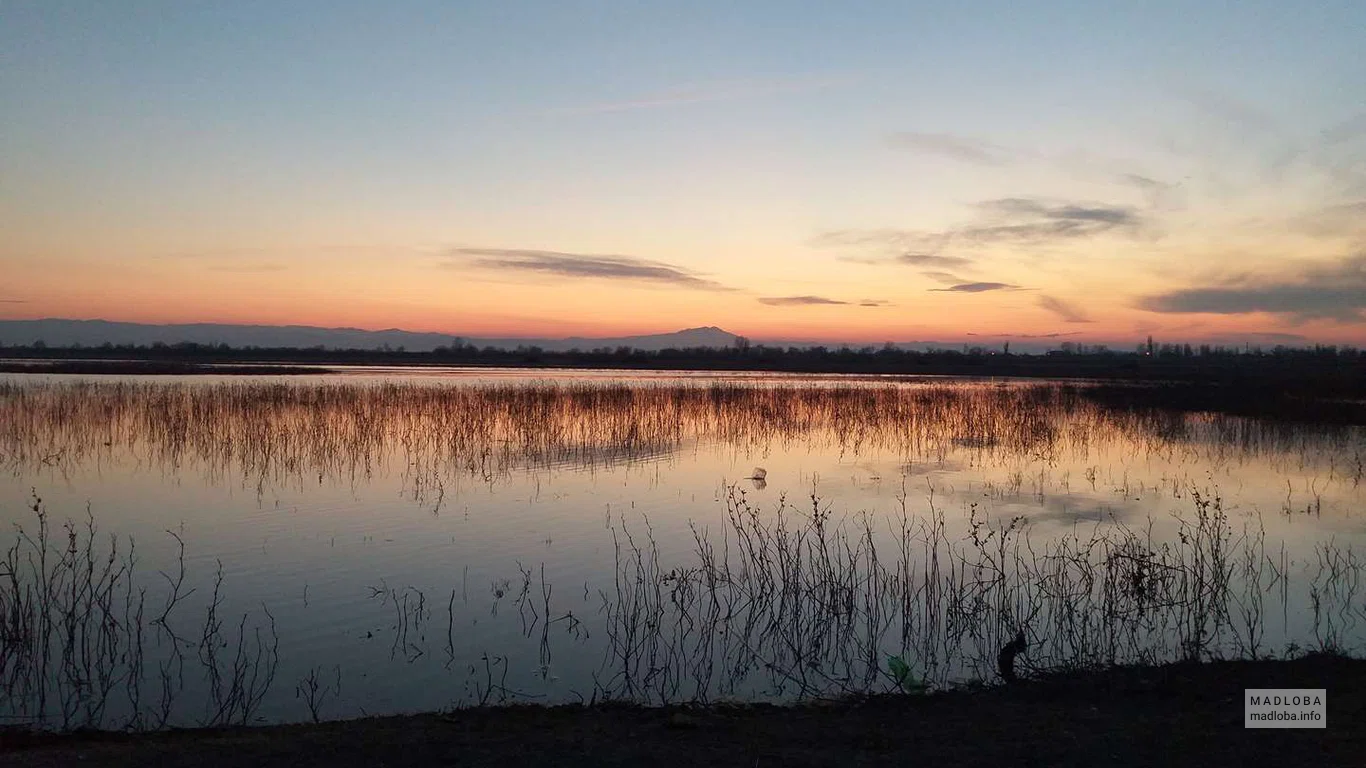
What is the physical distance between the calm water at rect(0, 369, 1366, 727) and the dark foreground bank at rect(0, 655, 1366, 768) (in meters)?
0.63

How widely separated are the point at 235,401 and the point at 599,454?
13.5 meters

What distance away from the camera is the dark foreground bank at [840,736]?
4.36m

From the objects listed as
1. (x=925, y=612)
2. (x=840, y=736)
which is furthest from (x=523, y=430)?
(x=840, y=736)

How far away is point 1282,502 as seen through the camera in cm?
1299

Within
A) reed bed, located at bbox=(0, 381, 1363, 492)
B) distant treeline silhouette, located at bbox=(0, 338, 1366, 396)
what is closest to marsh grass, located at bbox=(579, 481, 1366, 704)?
reed bed, located at bbox=(0, 381, 1363, 492)

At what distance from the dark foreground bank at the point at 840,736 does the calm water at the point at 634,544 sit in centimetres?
63

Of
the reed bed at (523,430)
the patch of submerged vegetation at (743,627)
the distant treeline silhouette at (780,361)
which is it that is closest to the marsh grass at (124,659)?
the patch of submerged vegetation at (743,627)

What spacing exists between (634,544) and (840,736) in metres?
5.41

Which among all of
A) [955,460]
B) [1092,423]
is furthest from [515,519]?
[1092,423]

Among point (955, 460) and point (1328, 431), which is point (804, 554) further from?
point (1328, 431)

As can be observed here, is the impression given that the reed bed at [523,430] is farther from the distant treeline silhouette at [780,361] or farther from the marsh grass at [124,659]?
the distant treeline silhouette at [780,361]

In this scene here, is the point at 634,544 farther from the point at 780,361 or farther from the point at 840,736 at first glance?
the point at 780,361

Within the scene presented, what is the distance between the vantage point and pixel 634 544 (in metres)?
10.0

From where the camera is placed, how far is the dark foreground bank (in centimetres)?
436
